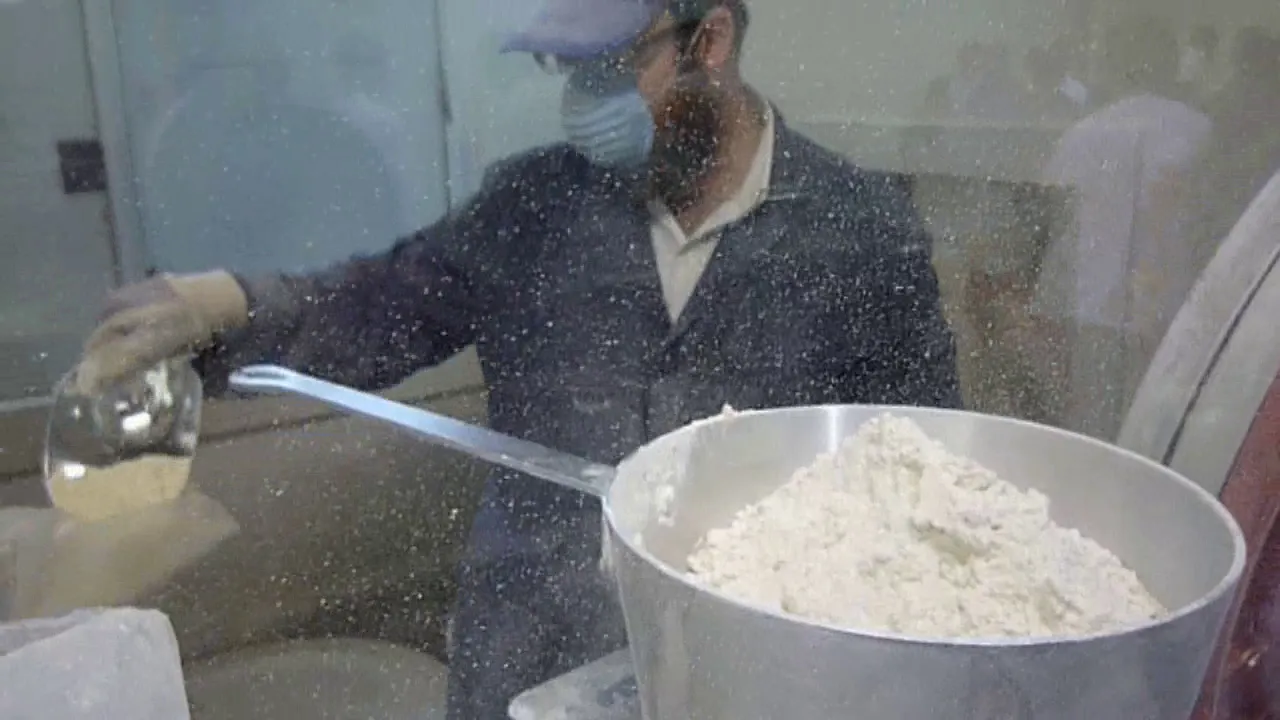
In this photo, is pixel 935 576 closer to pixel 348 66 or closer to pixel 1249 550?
pixel 1249 550

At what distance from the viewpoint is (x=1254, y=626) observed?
1.01 ft

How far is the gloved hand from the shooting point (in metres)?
0.33

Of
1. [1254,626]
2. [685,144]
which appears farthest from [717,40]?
[1254,626]

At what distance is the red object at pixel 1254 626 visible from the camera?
1.00 feet

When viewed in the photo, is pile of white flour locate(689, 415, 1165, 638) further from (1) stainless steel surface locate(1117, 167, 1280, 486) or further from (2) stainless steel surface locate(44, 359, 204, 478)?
(2) stainless steel surface locate(44, 359, 204, 478)

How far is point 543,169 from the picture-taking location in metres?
0.37

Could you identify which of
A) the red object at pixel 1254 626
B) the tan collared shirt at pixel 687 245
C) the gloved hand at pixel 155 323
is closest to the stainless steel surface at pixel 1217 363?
the red object at pixel 1254 626

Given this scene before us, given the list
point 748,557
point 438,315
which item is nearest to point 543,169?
point 438,315

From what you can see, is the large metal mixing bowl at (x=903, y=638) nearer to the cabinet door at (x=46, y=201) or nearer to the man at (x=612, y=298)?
the man at (x=612, y=298)

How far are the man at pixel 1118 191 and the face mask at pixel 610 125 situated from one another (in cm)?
17

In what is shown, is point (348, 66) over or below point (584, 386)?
over

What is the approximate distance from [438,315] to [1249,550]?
27 centimetres

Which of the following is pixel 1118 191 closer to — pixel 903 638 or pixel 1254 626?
pixel 1254 626

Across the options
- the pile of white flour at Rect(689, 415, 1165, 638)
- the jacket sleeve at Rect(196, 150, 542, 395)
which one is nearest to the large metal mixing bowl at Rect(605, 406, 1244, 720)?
the pile of white flour at Rect(689, 415, 1165, 638)
